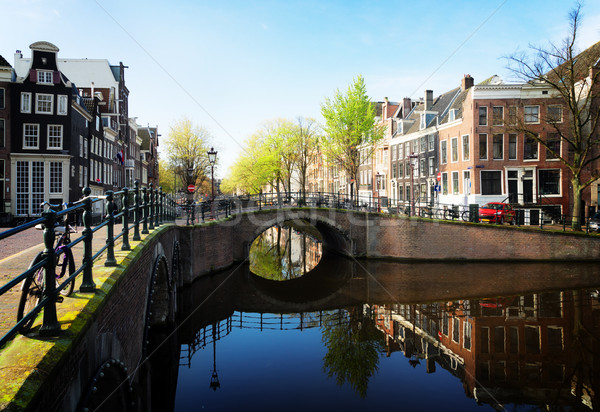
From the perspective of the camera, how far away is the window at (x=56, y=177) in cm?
2586

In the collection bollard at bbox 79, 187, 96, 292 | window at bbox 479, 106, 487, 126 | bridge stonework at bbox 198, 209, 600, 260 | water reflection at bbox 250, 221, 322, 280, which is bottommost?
water reflection at bbox 250, 221, 322, 280

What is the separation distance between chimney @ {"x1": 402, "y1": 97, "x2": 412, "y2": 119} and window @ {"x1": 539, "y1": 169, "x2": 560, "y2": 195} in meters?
15.7

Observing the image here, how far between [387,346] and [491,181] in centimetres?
2121

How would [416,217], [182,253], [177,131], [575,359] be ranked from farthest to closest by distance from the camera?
[177,131], [416,217], [182,253], [575,359]

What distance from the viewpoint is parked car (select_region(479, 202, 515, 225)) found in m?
23.8

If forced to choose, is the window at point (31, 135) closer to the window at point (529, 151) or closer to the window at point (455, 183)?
the window at point (455, 183)

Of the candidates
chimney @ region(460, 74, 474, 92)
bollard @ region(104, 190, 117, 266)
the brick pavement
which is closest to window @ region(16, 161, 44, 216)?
the brick pavement

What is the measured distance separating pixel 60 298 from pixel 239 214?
17.6m

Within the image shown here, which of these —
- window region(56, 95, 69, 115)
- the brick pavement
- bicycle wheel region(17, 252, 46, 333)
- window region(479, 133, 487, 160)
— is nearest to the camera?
bicycle wheel region(17, 252, 46, 333)

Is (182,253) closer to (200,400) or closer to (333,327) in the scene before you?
(333,327)

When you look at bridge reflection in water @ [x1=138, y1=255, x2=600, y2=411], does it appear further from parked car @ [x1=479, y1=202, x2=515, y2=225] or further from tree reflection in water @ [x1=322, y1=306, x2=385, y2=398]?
parked car @ [x1=479, y1=202, x2=515, y2=225]

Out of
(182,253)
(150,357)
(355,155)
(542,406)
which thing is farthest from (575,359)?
(355,155)

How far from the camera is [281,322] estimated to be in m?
13.4

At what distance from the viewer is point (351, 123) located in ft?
94.5
